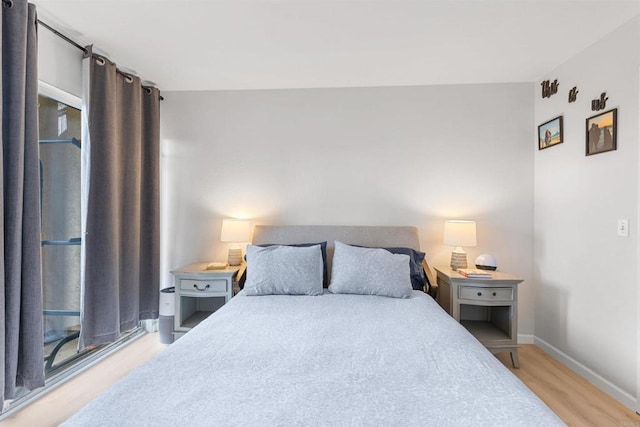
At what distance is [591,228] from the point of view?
242 cm

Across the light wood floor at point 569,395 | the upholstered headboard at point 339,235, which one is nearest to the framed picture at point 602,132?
the upholstered headboard at point 339,235

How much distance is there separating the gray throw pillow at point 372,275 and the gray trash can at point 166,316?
1525 mm

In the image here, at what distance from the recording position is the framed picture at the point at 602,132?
7.29 ft

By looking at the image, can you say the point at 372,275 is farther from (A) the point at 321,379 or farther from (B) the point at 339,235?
(A) the point at 321,379

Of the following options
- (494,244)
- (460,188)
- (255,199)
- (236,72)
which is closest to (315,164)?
(255,199)

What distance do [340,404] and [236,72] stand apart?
2.75 metres

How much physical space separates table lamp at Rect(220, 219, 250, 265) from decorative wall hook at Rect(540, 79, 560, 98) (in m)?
2.96

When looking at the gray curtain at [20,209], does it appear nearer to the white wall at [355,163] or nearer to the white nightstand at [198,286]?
the white nightstand at [198,286]

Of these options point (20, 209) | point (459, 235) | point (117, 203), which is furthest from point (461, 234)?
point (20, 209)

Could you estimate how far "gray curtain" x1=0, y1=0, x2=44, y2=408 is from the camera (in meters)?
1.73

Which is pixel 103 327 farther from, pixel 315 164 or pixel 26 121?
pixel 315 164

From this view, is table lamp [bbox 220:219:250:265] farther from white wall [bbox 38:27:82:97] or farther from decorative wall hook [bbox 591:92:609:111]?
decorative wall hook [bbox 591:92:609:111]

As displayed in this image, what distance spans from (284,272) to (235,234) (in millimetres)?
770

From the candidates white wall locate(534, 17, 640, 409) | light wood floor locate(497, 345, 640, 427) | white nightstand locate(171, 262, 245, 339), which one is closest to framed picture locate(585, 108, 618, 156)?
white wall locate(534, 17, 640, 409)
